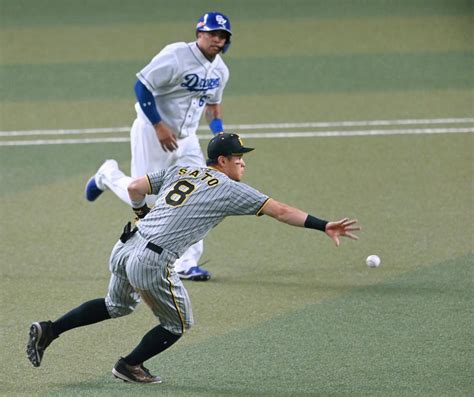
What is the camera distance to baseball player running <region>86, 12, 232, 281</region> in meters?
8.97

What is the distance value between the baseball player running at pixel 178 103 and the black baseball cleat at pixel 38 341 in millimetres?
2187

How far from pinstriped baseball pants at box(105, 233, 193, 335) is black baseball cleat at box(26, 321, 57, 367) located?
1.91 feet

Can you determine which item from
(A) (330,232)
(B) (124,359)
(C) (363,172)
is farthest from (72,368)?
(C) (363,172)

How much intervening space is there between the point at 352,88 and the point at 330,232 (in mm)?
9680

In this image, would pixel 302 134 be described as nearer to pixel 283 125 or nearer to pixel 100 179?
pixel 283 125

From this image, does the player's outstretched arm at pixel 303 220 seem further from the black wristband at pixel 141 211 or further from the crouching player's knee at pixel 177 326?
the black wristband at pixel 141 211

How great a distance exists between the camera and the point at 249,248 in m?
9.94

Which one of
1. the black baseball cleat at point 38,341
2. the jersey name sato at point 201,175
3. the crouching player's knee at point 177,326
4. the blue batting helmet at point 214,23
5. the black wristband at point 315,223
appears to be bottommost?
the black baseball cleat at point 38,341

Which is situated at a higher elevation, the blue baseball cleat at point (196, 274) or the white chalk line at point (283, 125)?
the white chalk line at point (283, 125)

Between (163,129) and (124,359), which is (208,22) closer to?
(163,129)

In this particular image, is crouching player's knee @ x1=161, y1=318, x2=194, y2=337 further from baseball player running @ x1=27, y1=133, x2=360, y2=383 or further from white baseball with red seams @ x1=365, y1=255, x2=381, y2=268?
white baseball with red seams @ x1=365, y1=255, x2=381, y2=268

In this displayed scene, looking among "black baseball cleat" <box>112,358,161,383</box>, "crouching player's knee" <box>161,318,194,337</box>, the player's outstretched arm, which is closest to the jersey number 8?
the player's outstretched arm

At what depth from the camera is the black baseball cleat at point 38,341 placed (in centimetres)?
693

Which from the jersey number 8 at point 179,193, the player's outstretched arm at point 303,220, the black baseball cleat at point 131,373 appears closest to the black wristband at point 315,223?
the player's outstretched arm at point 303,220
